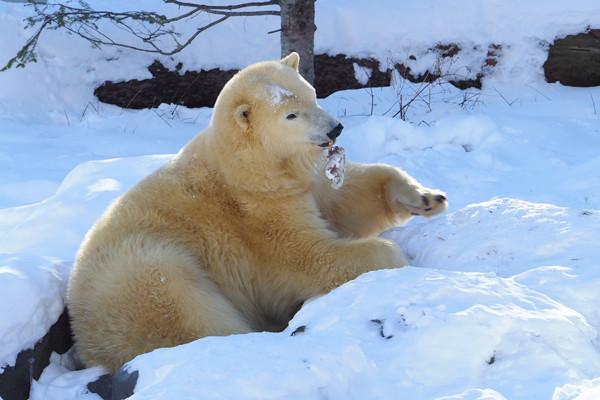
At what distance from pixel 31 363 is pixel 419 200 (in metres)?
2.08

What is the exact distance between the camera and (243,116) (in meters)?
3.22

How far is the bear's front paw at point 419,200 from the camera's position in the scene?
12.1 feet

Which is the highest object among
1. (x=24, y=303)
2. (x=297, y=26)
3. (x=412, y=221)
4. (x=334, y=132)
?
(x=297, y=26)

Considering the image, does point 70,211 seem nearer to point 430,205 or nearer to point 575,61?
point 430,205

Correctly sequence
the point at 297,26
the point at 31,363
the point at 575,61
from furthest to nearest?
1. the point at 575,61
2. the point at 297,26
3. the point at 31,363

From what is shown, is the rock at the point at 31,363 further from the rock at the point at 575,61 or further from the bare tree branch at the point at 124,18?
the rock at the point at 575,61

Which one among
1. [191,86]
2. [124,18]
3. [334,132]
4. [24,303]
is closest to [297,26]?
[124,18]

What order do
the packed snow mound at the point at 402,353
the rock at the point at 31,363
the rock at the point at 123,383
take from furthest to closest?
the rock at the point at 31,363 → the rock at the point at 123,383 → the packed snow mound at the point at 402,353

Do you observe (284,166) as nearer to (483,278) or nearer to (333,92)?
(483,278)

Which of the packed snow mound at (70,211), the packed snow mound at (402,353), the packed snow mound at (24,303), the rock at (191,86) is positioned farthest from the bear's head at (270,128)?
the rock at (191,86)

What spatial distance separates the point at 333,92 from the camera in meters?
8.49

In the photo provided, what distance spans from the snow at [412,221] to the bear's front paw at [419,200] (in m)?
0.16

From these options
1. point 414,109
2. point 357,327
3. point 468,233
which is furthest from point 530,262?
point 414,109

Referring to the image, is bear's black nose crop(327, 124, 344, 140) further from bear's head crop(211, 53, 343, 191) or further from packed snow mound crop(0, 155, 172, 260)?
packed snow mound crop(0, 155, 172, 260)
